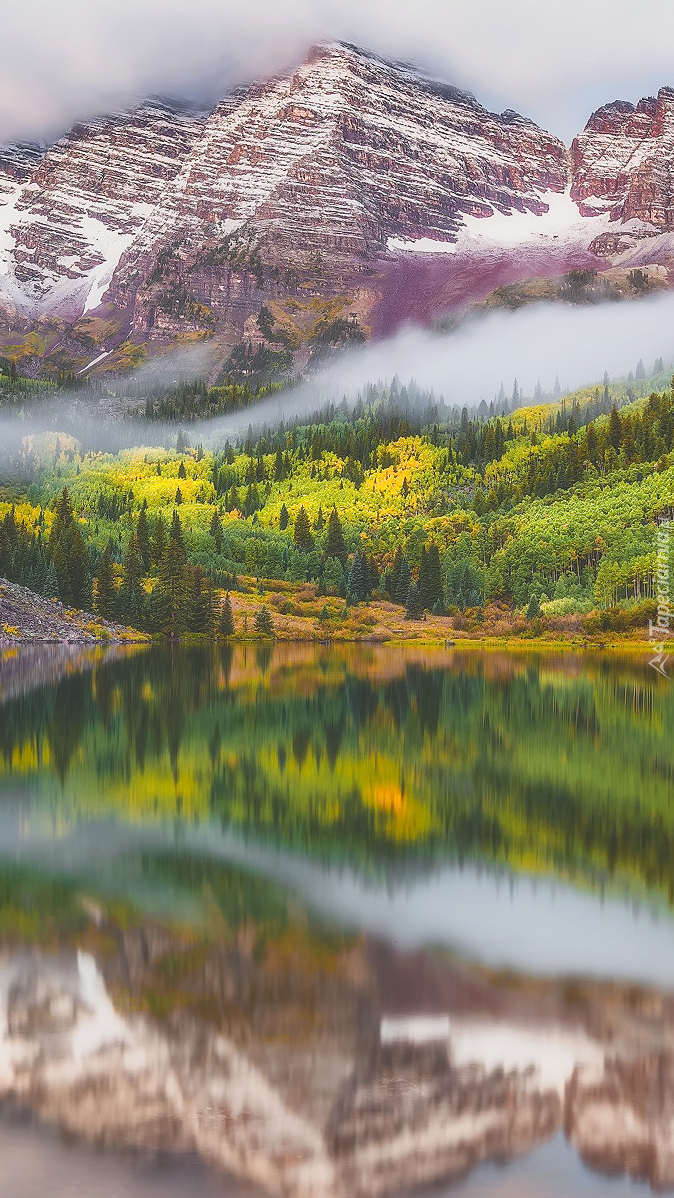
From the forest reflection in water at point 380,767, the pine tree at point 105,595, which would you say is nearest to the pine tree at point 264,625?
the pine tree at point 105,595

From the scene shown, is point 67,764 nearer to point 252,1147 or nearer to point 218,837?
point 218,837

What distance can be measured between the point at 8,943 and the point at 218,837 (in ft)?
29.9

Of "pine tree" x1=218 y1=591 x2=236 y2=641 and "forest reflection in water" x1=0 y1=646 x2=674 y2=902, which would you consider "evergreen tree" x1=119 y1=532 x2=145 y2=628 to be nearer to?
"pine tree" x1=218 y1=591 x2=236 y2=641

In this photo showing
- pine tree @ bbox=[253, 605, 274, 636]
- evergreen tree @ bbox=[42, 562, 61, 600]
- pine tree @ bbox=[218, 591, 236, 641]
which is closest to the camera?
evergreen tree @ bbox=[42, 562, 61, 600]

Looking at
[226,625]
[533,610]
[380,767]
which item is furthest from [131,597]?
[380,767]

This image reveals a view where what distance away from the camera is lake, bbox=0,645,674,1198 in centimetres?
1253

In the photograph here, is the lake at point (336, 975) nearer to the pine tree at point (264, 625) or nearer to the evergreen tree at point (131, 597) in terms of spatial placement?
the evergreen tree at point (131, 597)

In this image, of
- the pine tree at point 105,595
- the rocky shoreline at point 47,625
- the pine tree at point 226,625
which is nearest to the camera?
the rocky shoreline at point 47,625

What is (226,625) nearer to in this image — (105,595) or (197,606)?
(197,606)

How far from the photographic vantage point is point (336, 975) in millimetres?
17516

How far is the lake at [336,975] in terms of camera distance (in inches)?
493

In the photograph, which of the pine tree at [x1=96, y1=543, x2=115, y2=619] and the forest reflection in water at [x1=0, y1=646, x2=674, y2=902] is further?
the pine tree at [x1=96, y1=543, x2=115, y2=619]

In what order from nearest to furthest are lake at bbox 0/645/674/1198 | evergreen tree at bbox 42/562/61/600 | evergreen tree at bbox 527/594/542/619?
lake at bbox 0/645/674/1198
evergreen tree at bbox 42/562/61/600
evergreen tree at bbox 527/594/542/619

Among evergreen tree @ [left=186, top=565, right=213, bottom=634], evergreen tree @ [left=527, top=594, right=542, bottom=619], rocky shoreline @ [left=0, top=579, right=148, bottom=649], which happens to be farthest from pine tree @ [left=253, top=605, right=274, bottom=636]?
evergreen tree @ [left=527, top=594, right=542, bottom=619]
